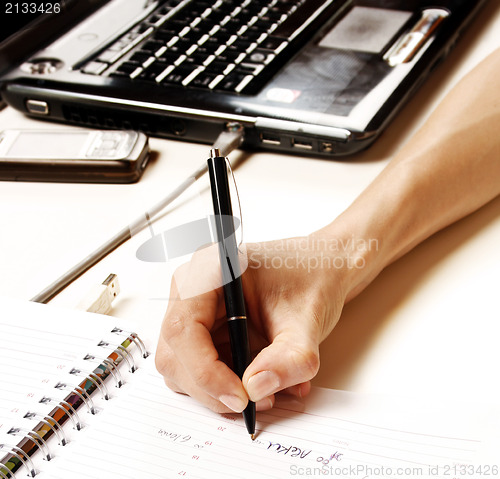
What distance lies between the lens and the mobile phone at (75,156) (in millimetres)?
811

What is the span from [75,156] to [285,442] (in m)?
0.45

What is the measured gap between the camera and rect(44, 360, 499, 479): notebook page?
0.48 metres

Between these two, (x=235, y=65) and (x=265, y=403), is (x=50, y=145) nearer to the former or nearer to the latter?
(x=235, y=65)

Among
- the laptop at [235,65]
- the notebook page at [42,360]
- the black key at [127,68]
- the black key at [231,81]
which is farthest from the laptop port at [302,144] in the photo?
the notebook page at [42,360]

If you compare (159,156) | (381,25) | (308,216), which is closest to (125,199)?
(159,156)

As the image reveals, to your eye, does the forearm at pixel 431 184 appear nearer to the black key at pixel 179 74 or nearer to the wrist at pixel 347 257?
the wrist at pixel 347 257

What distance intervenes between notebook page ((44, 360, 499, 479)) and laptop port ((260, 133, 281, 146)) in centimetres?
38

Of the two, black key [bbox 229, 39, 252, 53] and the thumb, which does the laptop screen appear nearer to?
black key [bbox 229, 39, 252, 53]

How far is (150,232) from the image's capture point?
2.19 ft

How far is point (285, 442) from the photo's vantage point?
0.51m

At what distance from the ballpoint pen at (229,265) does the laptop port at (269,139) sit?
0.31 meters

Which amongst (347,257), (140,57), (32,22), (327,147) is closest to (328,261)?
(347,257)

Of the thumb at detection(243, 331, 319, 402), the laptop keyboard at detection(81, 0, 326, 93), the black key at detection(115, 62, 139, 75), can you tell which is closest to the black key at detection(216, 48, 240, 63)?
the laptop keyboard at detection(81, 0, 326, 93)

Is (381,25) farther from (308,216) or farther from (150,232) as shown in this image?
(150,232)
